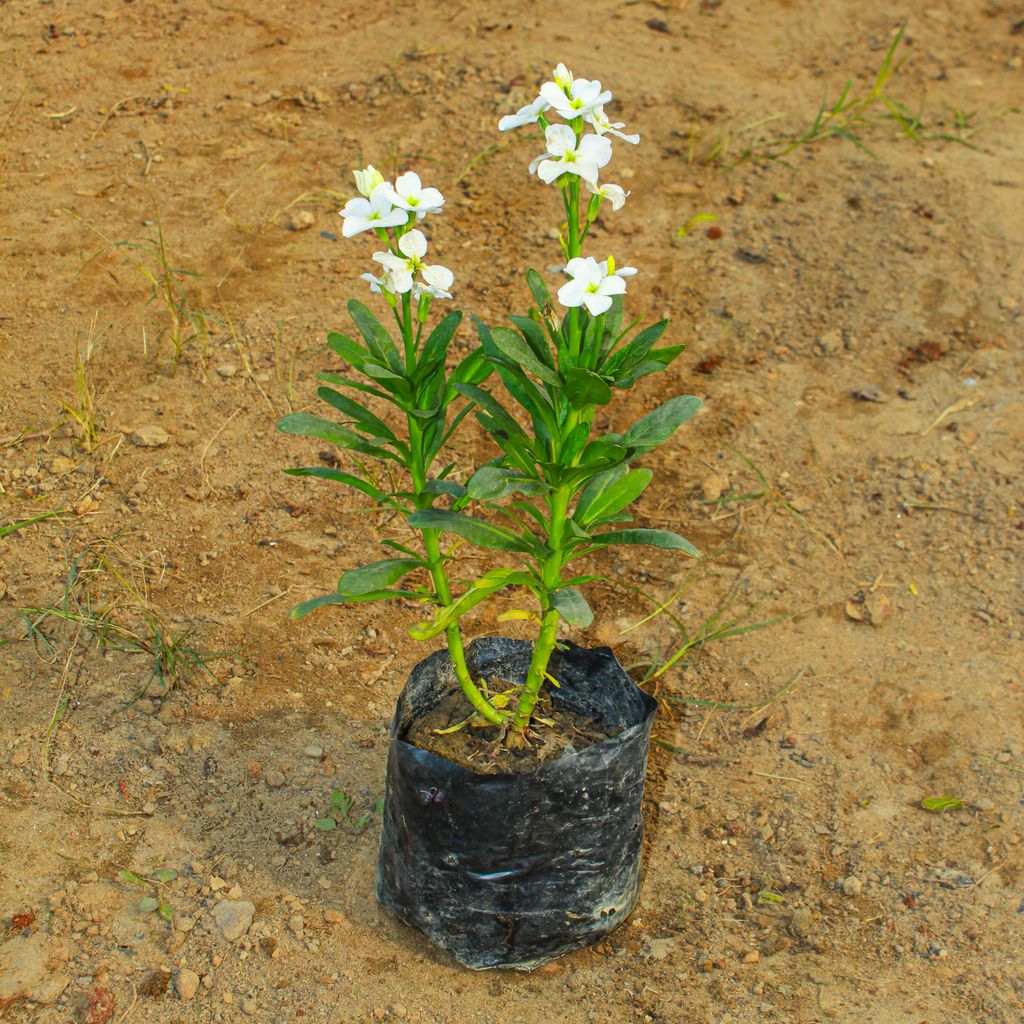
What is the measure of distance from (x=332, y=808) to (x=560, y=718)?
64 centimetres

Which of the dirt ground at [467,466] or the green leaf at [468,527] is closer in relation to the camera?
the green leaf at [468,527]

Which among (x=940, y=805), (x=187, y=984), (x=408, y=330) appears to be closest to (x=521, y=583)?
(x=408, y=330)

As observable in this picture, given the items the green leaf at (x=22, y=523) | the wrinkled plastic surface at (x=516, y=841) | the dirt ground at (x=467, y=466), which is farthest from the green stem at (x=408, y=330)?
the green leaf at (x=22, y=523)

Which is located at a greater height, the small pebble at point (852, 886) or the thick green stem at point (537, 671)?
the thick green stem at point (537, 671)

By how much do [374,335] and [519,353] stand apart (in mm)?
371

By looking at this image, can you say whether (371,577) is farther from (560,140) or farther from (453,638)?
(560,140)

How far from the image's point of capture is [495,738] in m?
2.52

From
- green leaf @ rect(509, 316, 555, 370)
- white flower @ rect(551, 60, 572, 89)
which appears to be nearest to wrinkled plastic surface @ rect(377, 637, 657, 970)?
green leaf @ rect(509, 316, 555, 370)

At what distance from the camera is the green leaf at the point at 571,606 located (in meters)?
2.05

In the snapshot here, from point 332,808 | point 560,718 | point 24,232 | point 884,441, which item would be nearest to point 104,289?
point 24,232

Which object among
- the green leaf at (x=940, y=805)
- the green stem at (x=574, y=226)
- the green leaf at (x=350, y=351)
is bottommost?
the green leaf at (x=940, y=805)

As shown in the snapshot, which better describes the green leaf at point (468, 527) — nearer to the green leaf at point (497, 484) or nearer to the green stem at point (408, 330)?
the green leaf at point (497, 484)

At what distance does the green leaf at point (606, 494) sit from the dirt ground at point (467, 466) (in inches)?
39.6

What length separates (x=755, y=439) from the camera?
156 inches
